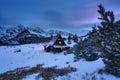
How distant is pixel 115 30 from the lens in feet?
33.0

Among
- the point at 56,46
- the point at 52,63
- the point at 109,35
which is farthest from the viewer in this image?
the point at 56,46

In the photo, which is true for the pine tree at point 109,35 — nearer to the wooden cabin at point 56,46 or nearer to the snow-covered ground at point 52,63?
the snow-covered ground at point 52,63

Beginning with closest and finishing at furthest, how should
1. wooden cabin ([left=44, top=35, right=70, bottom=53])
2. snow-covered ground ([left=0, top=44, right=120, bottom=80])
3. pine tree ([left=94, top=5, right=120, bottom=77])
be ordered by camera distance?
pine tree ([left=94, top=5, right=120, bottom=77]) < snow-covered ground ([left=0, top=44, right=120, bottom=80]) < wooden cabin ([left=44, top=35, right=70, bottom=53])

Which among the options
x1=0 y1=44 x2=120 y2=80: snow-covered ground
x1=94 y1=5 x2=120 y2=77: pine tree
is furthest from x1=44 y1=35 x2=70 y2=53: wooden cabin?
x1=94 y1=5 x2=120 y2=77: pine tree

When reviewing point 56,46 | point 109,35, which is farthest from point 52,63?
point 109,35

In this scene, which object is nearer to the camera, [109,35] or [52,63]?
[109,35]

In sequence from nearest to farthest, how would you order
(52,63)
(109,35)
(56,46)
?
1. (109,35)
2. (52,63)
3. (56,46)

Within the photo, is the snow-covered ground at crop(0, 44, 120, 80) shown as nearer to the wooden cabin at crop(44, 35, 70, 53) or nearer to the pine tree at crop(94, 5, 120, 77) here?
the wooden cabin at crop(44, 35, 70, 53)

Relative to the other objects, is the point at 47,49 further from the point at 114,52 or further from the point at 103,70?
the point at 114,52

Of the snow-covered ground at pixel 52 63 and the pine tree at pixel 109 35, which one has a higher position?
the pine tree at pixel 109 35

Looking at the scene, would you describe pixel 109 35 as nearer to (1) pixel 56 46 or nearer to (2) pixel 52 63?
(2) pixel 52 63

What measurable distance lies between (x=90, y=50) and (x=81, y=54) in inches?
86.5

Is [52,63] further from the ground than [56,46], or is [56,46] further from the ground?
[56,46]

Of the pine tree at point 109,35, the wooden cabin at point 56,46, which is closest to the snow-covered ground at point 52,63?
the wooden cabin at point 56,46
